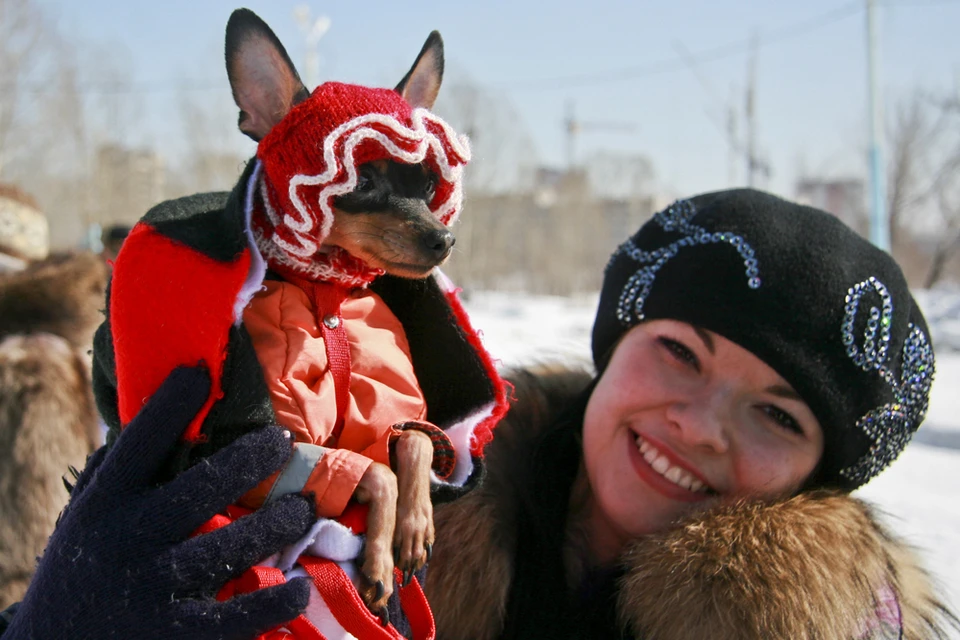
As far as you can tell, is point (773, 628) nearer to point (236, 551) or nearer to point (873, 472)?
point (873, 472)

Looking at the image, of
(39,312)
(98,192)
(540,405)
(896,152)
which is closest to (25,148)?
(98,192)

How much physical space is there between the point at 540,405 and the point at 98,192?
25.4 m

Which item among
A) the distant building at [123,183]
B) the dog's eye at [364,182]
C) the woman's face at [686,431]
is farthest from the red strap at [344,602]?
the distant building at [123,183]

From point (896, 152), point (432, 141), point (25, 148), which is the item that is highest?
point (432, 141)

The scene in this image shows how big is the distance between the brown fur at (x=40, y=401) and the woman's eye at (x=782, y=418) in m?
2.29

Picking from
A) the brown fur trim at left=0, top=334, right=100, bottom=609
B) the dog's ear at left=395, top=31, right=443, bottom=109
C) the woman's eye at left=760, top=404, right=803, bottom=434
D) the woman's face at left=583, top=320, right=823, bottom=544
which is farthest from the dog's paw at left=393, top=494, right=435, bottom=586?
the brown fur trim at left=0, top=334, right=100, bottom=609

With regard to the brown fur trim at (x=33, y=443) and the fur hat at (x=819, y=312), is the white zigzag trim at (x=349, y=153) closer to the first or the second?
the fur hat at (x=819, y=312)

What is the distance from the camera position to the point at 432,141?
1348 mm

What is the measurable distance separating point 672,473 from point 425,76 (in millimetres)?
1060

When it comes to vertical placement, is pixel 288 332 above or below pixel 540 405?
above

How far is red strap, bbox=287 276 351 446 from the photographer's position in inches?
53.5

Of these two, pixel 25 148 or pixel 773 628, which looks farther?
pixel 25 148

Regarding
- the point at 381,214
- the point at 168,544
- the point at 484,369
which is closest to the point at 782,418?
the point at 484,369

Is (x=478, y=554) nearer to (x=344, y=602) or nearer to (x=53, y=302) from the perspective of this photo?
(x=344, y=602)
